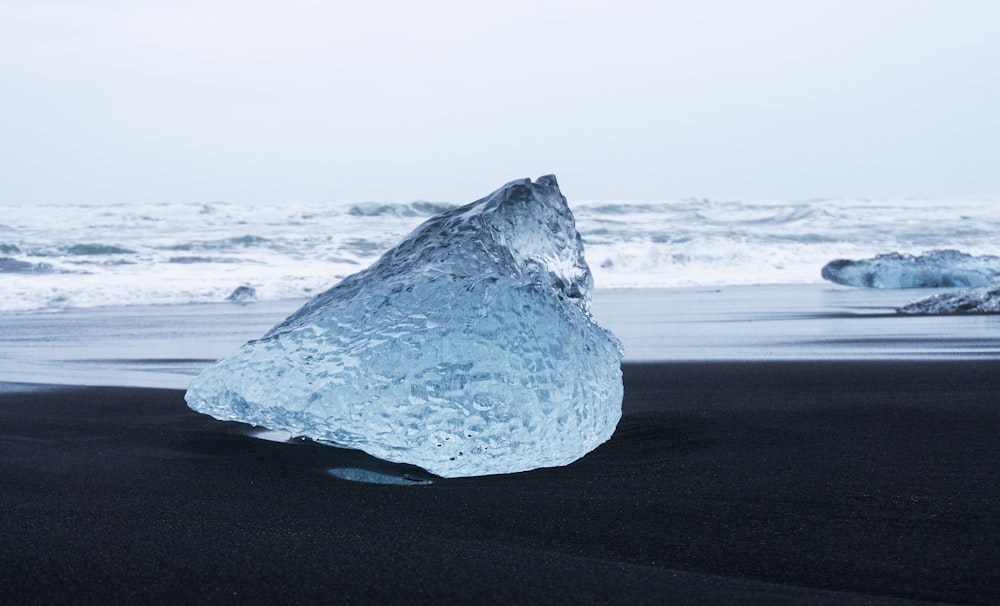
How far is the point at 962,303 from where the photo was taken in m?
6.57

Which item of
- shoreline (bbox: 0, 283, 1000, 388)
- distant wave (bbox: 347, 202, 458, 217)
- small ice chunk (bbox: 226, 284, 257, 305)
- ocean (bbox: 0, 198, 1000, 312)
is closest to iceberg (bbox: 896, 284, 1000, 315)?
shoreline (bbox: 0, 283, 1000, 388)

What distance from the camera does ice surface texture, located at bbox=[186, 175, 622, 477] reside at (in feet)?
7.11

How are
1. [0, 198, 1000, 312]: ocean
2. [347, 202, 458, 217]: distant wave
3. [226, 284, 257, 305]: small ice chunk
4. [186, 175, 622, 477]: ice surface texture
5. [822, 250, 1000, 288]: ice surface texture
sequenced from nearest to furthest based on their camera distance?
[186, 175, 622, 477]: ice surface texture → [226, 284, 257, 305]: small ice chunk → [822, 250, 1000, 288]: ice surface texture → [0, 198, 1000, 312]: ocean → [347, 202, 458, 217]: distant wave

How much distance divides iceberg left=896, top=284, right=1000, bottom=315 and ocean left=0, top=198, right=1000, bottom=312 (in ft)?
14.4

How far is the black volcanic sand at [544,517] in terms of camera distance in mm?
1471

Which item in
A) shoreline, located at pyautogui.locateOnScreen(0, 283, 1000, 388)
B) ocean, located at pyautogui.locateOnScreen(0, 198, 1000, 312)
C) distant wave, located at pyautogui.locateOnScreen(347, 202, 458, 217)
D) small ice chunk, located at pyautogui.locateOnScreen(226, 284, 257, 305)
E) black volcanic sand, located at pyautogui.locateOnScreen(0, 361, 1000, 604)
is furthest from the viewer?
distant wave, located at pyautogui.locateOnScreen(347, 202, 458, 217)

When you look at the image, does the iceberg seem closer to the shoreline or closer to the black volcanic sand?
the shoreline

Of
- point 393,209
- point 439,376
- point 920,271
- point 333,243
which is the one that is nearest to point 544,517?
point 439,376

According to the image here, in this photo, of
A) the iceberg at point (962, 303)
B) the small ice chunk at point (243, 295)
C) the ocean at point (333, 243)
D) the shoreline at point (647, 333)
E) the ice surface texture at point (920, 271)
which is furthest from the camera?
the ocean at point (333, 243)

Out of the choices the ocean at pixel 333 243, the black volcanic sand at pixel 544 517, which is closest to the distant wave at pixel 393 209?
the ocean at pixel 333 243

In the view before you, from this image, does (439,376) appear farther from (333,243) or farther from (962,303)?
(333,243)

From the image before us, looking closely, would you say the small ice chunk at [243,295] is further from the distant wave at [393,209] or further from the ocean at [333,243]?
the distant wave at [393,209]

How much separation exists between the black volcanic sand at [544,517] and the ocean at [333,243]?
24.8 feet

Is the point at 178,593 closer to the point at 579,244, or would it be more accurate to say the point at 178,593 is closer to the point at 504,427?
the point at 504,427
